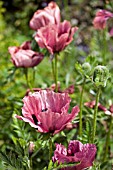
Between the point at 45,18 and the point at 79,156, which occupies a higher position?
the point at 45,18

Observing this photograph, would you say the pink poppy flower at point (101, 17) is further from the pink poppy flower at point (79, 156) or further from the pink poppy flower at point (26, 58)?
the pink poppy flower at point (79, 156)

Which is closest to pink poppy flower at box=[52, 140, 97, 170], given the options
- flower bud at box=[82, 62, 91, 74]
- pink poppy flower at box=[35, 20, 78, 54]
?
flower bud at box=[82, 62, 91, 74]

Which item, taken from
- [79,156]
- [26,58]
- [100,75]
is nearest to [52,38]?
[26,58]

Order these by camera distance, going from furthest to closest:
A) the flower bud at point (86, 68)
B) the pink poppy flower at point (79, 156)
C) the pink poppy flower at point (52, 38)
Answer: the pink poppy flower at point (52, 38)
the flower bud at point (86, 68)
the pink poppy flower at point (79, 156)

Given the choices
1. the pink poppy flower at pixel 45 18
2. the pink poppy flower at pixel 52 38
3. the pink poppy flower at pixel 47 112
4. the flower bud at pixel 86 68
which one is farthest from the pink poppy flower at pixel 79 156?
the pink poppy flower at pixel 45 18

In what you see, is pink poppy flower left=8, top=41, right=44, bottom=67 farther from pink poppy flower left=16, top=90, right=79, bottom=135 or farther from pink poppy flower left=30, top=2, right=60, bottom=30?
pink poppy flower left=16, top=90, right=79, bottom=135

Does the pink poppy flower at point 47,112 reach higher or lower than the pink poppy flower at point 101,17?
lower

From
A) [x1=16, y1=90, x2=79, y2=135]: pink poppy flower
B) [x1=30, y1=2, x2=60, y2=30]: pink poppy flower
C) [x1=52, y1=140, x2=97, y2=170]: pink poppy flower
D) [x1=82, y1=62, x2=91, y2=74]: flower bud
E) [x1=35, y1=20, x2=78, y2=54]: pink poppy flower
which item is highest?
[x1=30, y1=2, x2=60, y2=30]: pink poppy flower

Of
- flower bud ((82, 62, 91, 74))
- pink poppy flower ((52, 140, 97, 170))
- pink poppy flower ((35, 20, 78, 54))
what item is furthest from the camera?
pink poppy flower ((35, 20, 78, 54))

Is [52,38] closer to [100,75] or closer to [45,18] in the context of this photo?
[45,18]

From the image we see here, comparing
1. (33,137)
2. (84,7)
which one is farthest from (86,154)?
(84,7)
